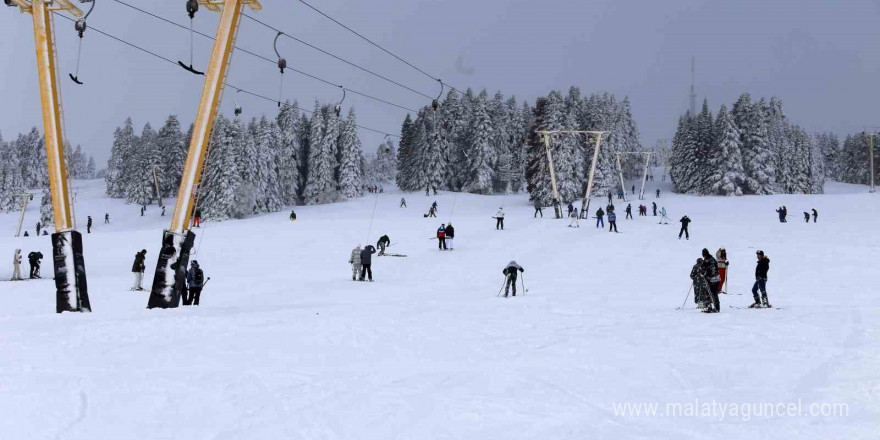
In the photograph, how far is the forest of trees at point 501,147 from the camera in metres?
67.6

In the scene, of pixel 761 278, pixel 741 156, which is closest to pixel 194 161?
pixel 761 278

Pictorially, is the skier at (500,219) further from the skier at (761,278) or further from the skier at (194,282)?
the skier at (194,282)

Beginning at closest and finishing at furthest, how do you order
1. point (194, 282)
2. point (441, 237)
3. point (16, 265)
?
point (194, 282) → point (16, 265) → point (441, 237)

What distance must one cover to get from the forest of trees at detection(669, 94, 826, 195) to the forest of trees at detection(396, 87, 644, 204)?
409 inches

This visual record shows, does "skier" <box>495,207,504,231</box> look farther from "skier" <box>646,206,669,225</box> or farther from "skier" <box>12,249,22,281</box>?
"skier" <box>12,249,22,281</box>

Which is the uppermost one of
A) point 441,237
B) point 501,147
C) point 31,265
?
point 501,147

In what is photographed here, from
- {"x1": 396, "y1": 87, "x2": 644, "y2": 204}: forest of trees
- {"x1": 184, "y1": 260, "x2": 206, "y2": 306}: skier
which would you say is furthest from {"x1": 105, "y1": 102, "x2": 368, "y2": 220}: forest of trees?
{"x1": 184, "y1": 260, "x2": 206, "y2": 306}: skier

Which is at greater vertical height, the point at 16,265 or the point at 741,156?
the point at 741,156

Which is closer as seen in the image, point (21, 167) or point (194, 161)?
point (194, 161)

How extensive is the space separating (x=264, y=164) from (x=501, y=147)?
3610cm

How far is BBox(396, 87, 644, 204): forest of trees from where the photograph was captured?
67.6 m

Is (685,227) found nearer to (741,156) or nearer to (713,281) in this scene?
(713,281)

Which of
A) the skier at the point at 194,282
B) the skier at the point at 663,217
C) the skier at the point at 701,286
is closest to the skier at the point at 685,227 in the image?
the skier at the point at 663,217

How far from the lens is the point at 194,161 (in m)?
14.8
